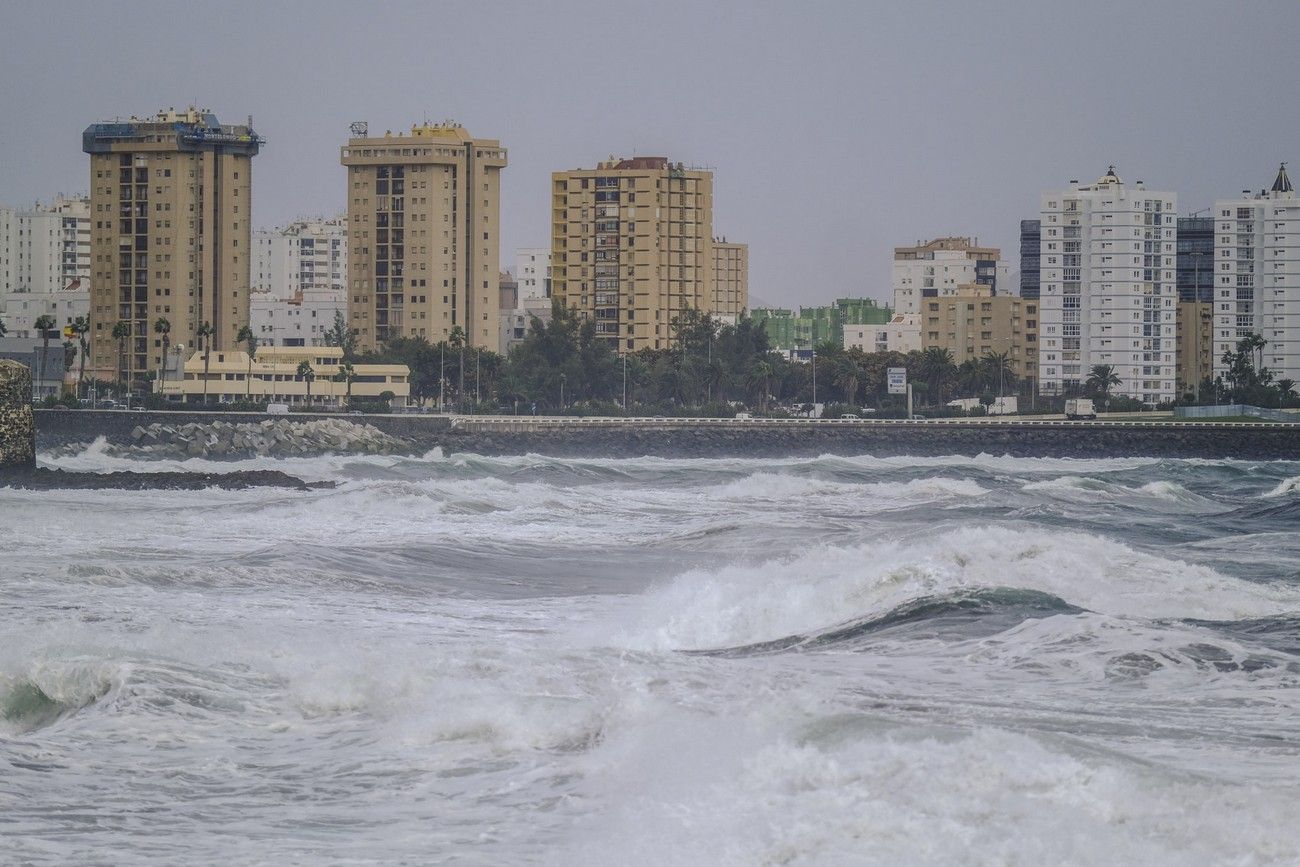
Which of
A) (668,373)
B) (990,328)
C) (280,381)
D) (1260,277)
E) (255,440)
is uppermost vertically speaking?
(1260,277)

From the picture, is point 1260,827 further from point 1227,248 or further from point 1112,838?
point 1227,248

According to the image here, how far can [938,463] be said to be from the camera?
6475cm

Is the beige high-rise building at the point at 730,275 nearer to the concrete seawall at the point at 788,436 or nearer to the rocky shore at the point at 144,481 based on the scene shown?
the concrete seawall at the point at 788,436

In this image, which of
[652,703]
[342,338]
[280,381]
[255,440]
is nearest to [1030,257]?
[342,338]

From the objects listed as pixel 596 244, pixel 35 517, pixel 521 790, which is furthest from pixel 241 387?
pixel 521 790

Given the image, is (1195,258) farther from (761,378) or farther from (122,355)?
(122,355)

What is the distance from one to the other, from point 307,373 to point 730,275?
310 feet

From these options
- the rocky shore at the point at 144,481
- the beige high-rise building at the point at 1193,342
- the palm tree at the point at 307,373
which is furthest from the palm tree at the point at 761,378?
the rocky shore at the point at 144,481

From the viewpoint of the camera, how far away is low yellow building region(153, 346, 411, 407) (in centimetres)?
11175

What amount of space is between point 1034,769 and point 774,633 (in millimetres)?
7011

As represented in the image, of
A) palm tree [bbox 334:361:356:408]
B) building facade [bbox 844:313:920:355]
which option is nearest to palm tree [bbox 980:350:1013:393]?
building facade [bbox 844:313:920:355]

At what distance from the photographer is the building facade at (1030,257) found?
14050 cm

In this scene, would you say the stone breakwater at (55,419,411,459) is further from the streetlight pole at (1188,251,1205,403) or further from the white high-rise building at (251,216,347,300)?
the white high-rise building at (251,216,347,300)

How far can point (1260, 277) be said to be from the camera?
415 feet
